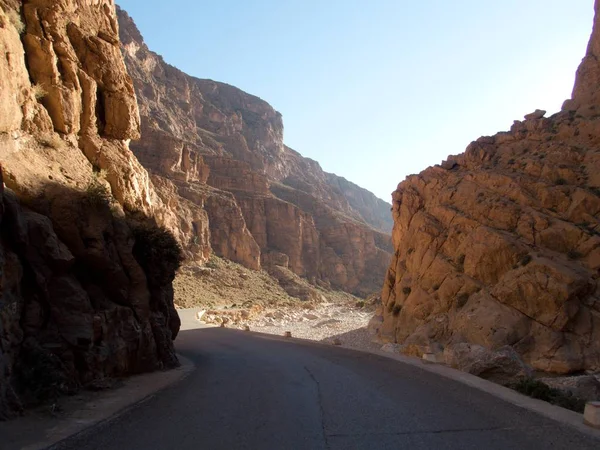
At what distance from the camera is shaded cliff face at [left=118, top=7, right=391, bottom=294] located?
294 feet

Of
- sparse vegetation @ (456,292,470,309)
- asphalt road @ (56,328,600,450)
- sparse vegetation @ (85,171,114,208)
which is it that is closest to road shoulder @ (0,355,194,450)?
asphalt road @ (56,328,600,450)

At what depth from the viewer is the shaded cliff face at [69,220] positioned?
8.02 metres

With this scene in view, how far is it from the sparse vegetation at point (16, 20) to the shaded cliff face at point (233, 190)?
6874 centimetres

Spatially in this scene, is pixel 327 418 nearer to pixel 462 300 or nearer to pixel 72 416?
pixel 72 416

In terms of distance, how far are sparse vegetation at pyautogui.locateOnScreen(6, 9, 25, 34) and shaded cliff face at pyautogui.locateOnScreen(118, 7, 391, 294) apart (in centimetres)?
6874

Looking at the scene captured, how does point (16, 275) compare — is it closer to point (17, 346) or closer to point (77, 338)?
point (17, 346)

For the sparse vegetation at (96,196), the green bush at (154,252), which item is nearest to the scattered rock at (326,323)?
the green bush at (154,252)

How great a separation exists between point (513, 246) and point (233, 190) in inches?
3599

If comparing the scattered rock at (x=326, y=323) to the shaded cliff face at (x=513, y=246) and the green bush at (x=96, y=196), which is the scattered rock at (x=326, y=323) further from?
the green bush at (x=96, y=196)

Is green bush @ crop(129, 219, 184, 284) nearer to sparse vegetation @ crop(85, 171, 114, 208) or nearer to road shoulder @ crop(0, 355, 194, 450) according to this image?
sparse vegetation @ crop(85, 171, 114, 208)

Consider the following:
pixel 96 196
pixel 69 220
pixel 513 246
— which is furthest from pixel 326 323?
pixel 69 220

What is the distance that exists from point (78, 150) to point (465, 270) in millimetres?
17525

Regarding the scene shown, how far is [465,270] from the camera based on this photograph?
2220 cm

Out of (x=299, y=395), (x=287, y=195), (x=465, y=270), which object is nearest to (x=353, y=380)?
(x=299, y=395)
